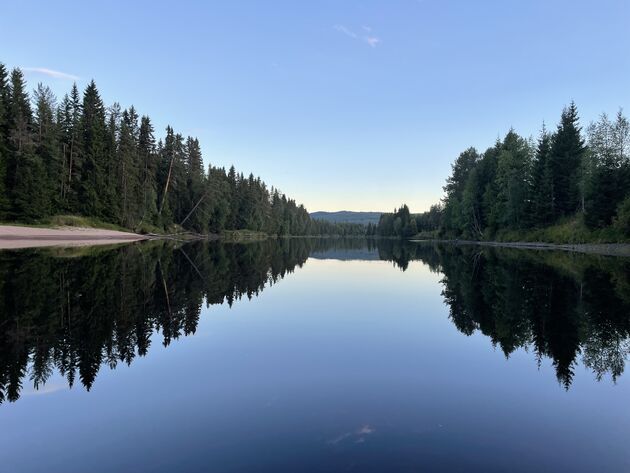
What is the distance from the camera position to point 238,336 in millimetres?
12297

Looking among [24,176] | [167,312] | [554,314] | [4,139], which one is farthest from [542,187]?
[4,139]

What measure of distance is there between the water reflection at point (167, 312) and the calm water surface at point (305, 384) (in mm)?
92

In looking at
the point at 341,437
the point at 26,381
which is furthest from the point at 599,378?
the point at 26,381

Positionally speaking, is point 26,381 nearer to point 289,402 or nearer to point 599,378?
point 289,402

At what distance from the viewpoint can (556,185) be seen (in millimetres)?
68625

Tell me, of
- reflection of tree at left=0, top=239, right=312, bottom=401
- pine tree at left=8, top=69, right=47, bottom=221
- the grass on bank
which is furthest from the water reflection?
pine tree at left=8, top=69, right=47, bottom=221

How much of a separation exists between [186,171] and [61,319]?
95.6 m

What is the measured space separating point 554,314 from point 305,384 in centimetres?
1117

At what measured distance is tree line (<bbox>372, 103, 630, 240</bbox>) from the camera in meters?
52.4

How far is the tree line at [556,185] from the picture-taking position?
52406 mm

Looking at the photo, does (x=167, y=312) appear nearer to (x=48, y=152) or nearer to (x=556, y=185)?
(x=48, y=152)

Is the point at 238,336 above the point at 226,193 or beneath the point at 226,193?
beneath

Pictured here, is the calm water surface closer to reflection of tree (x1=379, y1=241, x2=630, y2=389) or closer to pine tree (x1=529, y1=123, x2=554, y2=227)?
reflection of tree (x1=379, y1=241, x2=630, y2=389)

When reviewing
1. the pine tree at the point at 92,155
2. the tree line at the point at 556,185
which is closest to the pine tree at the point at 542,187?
the tree line at the point at 556,185
